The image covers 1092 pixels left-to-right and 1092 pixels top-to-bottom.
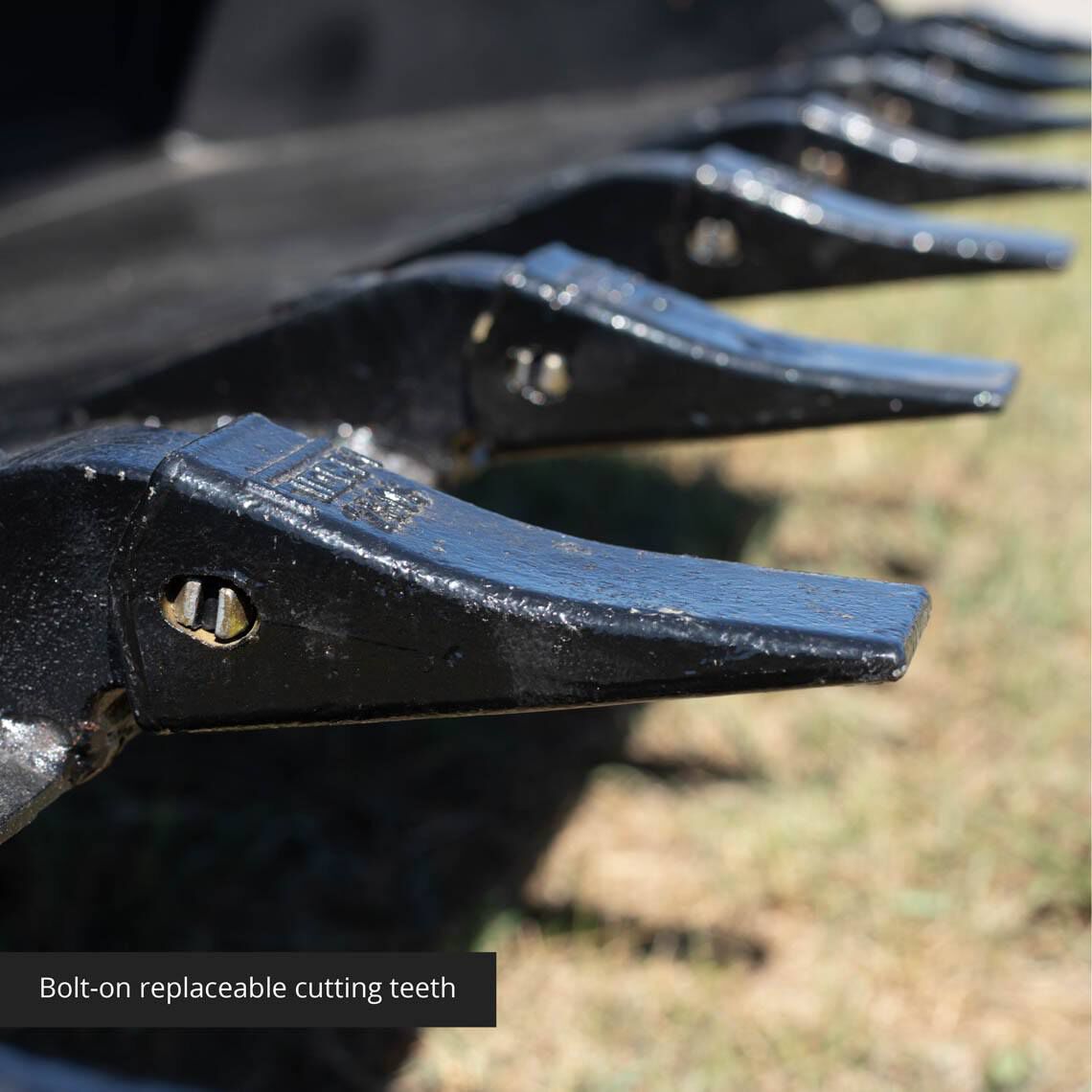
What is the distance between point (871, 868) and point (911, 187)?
101 cm

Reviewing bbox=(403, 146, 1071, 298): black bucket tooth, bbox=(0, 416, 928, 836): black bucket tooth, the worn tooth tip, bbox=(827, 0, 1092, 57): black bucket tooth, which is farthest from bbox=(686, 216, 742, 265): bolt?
bbox=(827, 0, 1092, 57): black bucket tooth

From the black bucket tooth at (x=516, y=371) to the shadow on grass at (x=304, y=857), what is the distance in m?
0.97

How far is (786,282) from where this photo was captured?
1854mm

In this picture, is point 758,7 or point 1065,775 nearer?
point 1065,775

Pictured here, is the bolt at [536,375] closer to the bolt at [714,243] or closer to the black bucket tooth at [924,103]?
the bolt at [714,243]

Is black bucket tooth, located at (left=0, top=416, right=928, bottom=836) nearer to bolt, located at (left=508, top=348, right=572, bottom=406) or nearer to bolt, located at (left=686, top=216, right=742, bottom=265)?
bolt, located at (left=508, top=348, right=572, bottom=406)

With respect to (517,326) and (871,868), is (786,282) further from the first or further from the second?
(871,868)

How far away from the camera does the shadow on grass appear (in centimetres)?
204

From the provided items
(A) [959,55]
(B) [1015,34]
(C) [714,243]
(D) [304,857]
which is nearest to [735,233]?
(C) [714,243]

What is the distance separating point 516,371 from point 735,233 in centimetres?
53

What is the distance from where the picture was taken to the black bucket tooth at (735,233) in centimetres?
178

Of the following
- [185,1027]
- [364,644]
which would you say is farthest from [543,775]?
[364,644]

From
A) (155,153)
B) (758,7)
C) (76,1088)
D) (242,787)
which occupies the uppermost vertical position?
(758,7)

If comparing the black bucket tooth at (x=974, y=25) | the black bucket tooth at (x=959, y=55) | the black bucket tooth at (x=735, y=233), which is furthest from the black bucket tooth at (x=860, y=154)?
the black bucket tooth at (x=974, y=25)
